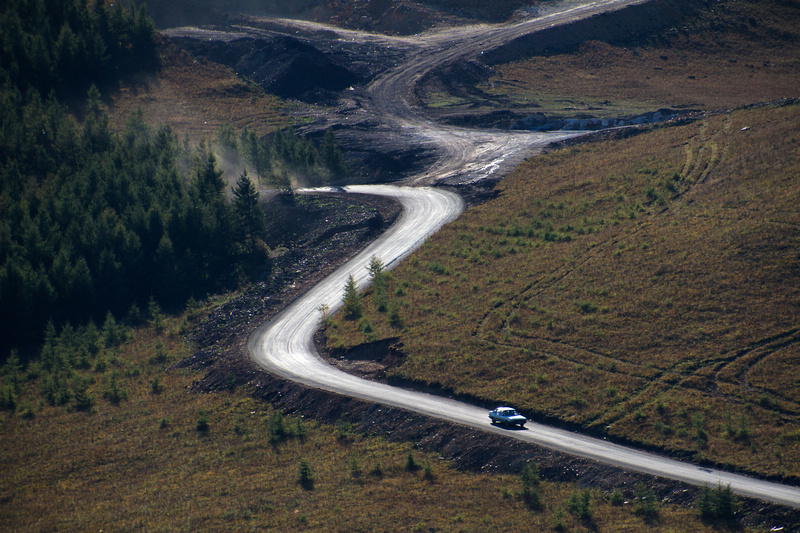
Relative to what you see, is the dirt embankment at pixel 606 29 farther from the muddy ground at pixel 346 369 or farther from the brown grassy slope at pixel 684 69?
the muddy ground at pixel 346 369

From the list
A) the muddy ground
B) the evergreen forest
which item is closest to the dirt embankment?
the evergreen forest

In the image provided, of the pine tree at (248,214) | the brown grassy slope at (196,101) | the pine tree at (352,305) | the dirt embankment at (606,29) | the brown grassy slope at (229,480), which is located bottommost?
the brown grassy slope at (229,480)

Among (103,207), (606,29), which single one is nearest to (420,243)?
(103,207)

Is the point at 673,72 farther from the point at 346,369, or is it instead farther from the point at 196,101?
the point at 346,369

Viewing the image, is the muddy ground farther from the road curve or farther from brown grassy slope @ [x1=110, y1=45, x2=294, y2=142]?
brown grassy slope @ [x1=110, y1=45, x2=294, y2=142]

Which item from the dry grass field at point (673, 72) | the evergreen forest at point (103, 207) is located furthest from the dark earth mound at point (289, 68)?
the dry grass field at point (673, 72)

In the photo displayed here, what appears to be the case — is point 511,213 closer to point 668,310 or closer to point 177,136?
point 668,310


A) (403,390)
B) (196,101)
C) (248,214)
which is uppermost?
(196,101)
